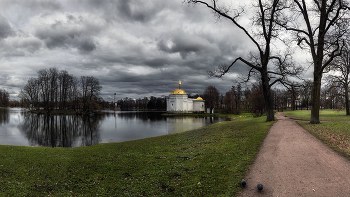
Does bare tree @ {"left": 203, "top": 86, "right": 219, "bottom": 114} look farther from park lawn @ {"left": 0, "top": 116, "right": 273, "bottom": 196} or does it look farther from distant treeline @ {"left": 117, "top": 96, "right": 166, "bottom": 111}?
park lawn @ {"left": 0, "top": 116, "right": 273, "bottom": 196}

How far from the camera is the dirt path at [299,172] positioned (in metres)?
4.51

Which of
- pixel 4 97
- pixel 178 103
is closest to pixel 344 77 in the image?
pixel 178 103

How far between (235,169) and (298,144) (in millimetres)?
4194

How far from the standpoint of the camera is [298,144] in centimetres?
826

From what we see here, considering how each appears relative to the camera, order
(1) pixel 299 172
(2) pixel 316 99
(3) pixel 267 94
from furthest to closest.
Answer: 1. (3) pixel 267 94
2. (2) pixel 316 99
3. (1) pixel 299 172

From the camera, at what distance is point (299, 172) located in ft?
18.0

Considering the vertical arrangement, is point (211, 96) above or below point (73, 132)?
above

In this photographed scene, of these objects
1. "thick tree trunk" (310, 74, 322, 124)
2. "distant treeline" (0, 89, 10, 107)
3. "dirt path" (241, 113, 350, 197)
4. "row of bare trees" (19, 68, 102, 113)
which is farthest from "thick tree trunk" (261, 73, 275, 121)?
"distant treeline" (0, 89, 10, 107)

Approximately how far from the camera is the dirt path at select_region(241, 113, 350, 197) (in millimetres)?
4512

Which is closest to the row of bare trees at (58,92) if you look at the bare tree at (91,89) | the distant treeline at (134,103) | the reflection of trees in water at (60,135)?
the bare tree at (91,89)

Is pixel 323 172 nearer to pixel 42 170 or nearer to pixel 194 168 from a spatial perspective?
pixel 194 168

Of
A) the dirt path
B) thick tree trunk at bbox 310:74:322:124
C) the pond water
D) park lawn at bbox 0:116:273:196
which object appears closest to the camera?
the dirt path

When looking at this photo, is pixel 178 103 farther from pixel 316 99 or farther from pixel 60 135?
pixel 316 99

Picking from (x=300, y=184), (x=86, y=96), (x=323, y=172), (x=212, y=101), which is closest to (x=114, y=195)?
(x=300, y=184)
